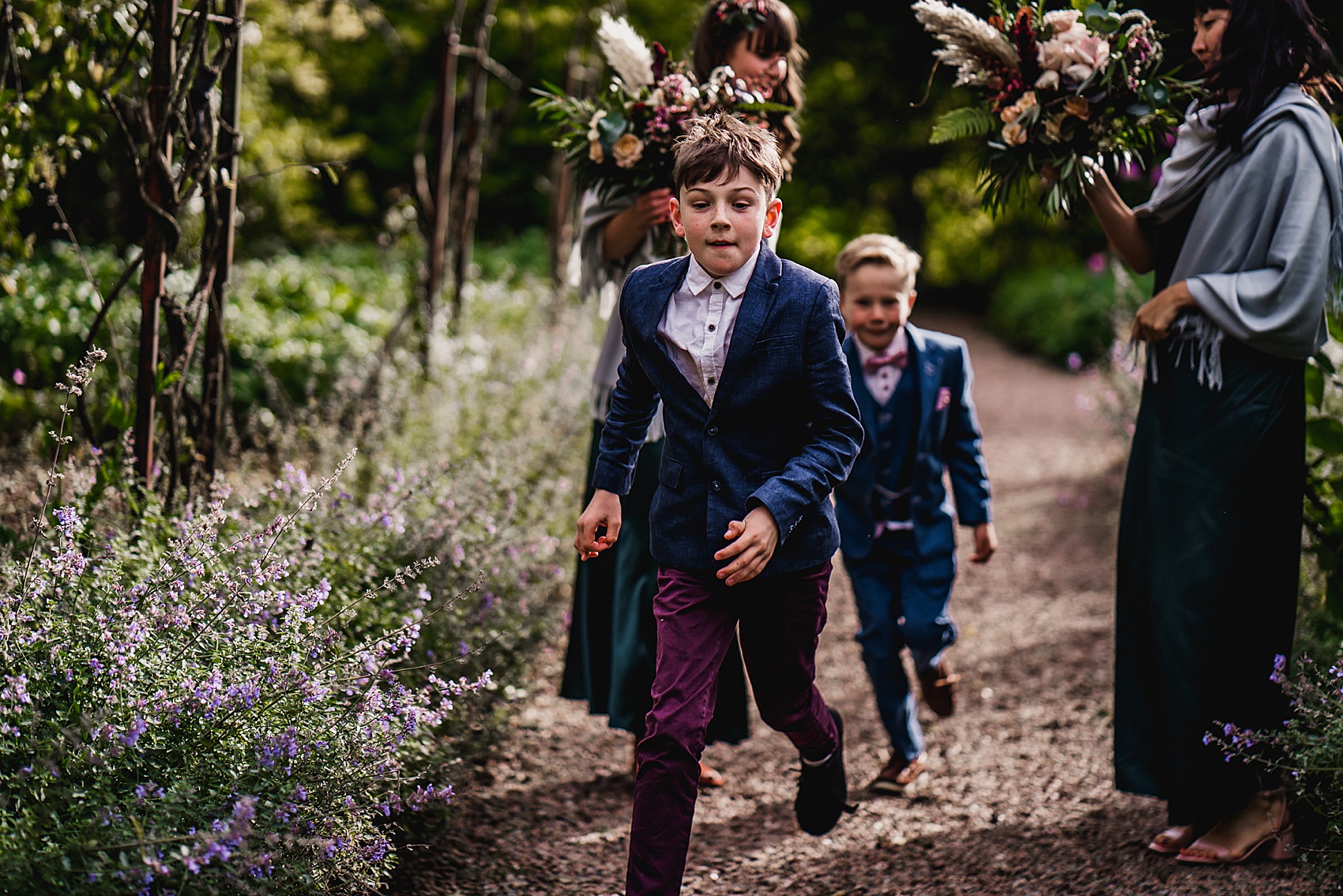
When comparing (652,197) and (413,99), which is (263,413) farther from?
(413,99)

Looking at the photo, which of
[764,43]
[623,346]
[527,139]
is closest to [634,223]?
[623,346]

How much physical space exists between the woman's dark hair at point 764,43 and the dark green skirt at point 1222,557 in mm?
1301

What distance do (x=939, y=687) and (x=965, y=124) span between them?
5.65 ft

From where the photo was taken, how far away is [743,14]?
3512 mm

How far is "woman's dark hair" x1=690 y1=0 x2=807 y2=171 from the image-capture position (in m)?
3.53

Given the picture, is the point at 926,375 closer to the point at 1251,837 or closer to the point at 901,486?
the point at 901,486

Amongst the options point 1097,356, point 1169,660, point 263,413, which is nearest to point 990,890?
point 1169,660

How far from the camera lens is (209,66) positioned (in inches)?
137

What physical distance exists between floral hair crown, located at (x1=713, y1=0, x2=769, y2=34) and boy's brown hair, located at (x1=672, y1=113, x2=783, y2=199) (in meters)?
1.00

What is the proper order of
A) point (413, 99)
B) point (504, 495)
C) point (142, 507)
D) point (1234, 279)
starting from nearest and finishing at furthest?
point (1234, 279)
point (142, 507)
point (504, 495)
point (413, 99)

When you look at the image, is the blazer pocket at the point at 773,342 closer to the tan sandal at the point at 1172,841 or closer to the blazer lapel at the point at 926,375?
the blazer lapel at the point at 926,375

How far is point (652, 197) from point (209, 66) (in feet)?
4.47

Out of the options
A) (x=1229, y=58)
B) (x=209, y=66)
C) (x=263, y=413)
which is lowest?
(x=263, y=413)

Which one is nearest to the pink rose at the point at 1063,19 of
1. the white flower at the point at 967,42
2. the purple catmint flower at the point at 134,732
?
the white flower at the point at 967,42
